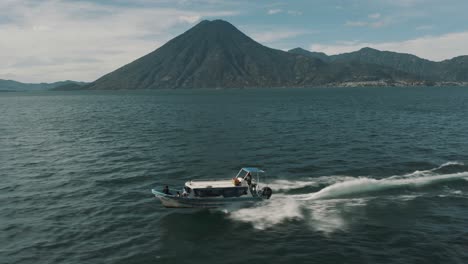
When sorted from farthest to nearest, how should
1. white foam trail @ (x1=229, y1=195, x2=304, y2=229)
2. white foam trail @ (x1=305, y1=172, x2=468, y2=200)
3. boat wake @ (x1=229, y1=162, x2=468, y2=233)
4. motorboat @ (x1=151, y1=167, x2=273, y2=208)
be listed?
white foam trail @ (x1=305, y1=172, x2=468, y2=200)
motorboat @ (x1=151, y1=167, x2=273, y2=208)
boat wake @ (x1=229, y1=162, x2=468, y2=233)
white foam trail @ (x1=229, y1=195, x2=304, y2=229)

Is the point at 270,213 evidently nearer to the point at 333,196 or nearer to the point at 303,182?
the point at 333,196

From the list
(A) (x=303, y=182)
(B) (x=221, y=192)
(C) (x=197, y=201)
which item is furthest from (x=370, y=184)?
(C) (x=197, y=201)

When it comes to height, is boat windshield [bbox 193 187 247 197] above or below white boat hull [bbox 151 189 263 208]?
above

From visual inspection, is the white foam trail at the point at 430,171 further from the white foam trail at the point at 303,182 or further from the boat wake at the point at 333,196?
the white foam trail at the point at 303,182

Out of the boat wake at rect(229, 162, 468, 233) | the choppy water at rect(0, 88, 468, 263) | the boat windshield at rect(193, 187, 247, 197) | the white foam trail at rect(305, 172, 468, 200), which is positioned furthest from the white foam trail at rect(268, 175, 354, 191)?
the boat windshield at rect(193, 187, 247, 197)

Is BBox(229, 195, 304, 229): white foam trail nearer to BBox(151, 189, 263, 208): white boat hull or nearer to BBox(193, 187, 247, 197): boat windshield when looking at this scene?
BBox(151, 189, 263, 208): white boat hull

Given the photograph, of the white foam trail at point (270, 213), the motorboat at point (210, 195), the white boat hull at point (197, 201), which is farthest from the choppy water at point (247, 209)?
the motorboat at point (210, 195)

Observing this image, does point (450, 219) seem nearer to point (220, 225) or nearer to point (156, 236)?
point (220, 225)

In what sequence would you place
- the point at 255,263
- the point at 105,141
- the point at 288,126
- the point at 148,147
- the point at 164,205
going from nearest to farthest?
the point at 255,263 → the point at 164,205 → the point at 148,147 → the point at 105,141 → the point at 288,126

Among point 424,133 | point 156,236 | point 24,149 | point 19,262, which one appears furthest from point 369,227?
point 24,149
